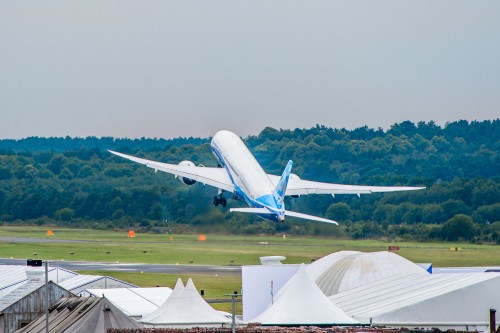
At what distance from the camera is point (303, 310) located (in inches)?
3351

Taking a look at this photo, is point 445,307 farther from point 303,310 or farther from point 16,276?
point 16,276

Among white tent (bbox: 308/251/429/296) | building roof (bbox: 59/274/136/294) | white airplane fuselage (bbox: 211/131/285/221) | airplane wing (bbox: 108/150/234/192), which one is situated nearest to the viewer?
white tent (bbox: 308/251/429/296)

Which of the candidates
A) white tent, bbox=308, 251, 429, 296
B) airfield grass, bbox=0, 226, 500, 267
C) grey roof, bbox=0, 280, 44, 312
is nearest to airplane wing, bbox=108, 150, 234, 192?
airfield grass, bbox=0, 226, 500, 267

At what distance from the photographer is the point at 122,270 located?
165 m

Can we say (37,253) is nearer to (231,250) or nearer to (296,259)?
(231,250)

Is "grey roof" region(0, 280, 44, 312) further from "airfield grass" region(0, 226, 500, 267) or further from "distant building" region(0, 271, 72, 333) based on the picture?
"airfield grass" region(0, 226, 500, 267)

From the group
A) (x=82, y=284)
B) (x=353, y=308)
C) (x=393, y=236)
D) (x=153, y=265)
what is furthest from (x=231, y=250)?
(x=353, y=308)

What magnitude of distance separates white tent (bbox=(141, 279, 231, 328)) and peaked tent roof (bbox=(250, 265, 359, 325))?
6366 millimetres

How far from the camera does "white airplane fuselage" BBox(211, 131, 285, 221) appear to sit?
147125 millimetres

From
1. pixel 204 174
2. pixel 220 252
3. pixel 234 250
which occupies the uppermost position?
pixel 204 174

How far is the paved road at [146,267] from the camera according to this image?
16025 cm

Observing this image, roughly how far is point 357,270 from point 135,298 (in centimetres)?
1912

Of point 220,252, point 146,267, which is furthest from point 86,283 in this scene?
point 220,252

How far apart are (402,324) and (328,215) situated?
356ft
